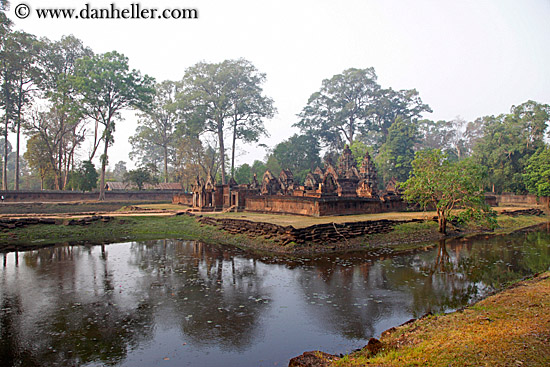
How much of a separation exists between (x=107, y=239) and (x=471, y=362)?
1760 centimetres

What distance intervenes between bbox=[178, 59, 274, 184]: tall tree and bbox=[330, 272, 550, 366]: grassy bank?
42.8 metres

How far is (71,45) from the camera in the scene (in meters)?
38.8

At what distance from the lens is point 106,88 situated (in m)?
34.9

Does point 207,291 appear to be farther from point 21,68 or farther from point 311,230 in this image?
point 21,68

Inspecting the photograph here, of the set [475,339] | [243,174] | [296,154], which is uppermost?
[296,154]

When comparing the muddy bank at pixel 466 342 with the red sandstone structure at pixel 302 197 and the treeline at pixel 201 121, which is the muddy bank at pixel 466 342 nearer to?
the red sandstone structure at pixel 302 197

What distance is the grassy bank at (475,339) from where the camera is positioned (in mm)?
4609

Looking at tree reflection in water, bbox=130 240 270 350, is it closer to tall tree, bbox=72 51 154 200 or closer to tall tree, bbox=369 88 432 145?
tall tree, bbox=72 51 154 200

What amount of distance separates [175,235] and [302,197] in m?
7.68

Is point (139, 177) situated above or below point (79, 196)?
above

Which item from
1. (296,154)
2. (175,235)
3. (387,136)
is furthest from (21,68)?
(387,136)

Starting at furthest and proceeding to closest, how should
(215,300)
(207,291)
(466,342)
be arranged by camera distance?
(207,291) → (215,300) → (466,342)

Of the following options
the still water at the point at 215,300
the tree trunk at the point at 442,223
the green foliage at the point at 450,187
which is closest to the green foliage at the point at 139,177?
the still water at the point at 215,300

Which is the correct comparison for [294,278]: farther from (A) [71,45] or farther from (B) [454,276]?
(A) [71,45]
